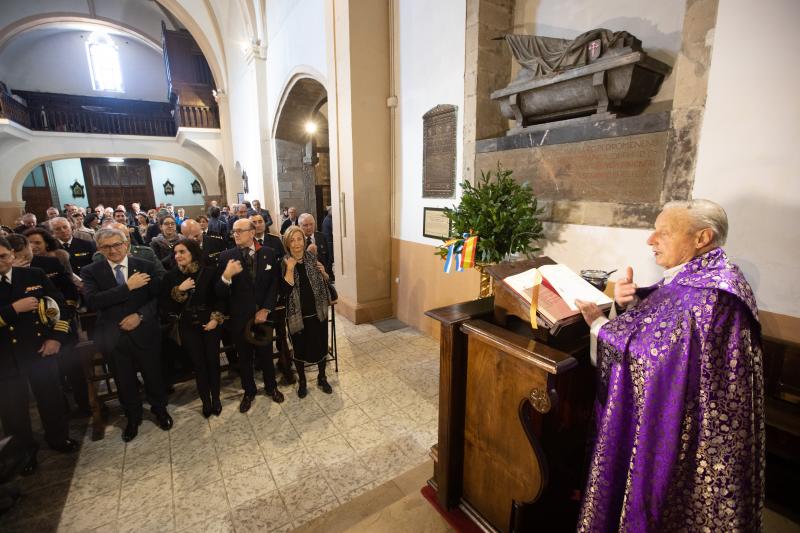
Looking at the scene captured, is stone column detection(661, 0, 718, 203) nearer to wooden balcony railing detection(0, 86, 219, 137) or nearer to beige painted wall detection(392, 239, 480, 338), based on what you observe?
beige painted wall detection(392, 239, 480, 338)

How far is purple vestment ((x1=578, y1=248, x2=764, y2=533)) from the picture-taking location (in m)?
1.27

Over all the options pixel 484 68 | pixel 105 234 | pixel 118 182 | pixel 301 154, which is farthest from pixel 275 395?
pixel 118 182

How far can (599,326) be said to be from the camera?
4.90 feet

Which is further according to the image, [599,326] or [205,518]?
[205,518]

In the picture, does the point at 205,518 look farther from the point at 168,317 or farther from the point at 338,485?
the point at 168,317

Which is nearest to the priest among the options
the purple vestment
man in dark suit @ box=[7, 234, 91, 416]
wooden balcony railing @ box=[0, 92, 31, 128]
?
the purple vestment

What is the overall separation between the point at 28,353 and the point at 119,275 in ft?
2.56

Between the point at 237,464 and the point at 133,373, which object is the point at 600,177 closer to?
the point at 237,464

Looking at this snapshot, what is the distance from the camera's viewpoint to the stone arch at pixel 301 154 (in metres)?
9.07

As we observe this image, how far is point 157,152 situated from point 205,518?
18.1 meters

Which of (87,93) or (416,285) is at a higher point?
(87,93)

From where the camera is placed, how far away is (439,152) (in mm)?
4688

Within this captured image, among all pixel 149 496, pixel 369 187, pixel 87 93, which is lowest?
pixel 149 496

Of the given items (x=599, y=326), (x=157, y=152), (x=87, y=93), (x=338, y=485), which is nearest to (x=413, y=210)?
(x=338, y=485)
